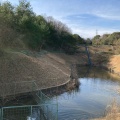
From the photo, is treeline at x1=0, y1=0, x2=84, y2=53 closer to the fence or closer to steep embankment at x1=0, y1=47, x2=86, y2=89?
steep embankment at x1=0, y1=47, x2=86, y2=89

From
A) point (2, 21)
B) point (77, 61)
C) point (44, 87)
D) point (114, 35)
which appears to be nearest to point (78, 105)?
point (44, 87)

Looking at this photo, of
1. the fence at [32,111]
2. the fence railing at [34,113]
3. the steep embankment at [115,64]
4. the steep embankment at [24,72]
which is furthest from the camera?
the steep embankment at [115,64]

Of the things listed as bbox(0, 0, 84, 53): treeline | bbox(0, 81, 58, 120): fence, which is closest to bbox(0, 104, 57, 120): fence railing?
bbox(0, 81, 58, 120): fence

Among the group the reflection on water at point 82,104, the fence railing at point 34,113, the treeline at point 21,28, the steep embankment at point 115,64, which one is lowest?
the reflection on water at point 82,104


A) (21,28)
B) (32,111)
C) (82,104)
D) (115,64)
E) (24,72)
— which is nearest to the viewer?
(32,111)

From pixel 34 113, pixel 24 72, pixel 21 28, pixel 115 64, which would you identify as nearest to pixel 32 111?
pixel 34 113

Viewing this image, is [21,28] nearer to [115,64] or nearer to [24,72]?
[24,72]

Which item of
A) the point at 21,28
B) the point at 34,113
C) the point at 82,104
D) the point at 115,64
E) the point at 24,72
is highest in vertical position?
the point at 21,28

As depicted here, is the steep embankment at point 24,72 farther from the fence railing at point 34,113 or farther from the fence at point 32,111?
the fence railing at point 34,113

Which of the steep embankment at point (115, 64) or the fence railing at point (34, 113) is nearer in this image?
the fence railing at point (34, 113)

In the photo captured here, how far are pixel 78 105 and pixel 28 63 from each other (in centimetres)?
972

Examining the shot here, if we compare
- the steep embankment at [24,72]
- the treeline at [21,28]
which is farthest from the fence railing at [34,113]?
the treeline at [21,28]

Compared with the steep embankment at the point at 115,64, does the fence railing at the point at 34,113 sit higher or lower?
lower

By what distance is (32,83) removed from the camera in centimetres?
2581
